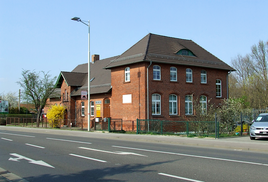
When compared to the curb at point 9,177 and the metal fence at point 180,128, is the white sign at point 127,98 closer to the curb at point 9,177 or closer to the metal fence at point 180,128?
the metal fence at point 180,128

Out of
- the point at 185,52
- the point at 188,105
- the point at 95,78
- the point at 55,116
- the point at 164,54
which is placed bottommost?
the point at 55,116

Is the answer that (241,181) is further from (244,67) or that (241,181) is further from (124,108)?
(244,67)

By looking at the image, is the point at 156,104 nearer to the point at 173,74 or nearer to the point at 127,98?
the point at 127,98

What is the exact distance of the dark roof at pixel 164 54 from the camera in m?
30.1

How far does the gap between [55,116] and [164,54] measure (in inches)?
689

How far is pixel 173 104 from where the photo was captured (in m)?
31.2

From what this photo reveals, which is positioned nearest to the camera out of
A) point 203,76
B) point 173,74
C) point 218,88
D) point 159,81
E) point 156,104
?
point 156,104

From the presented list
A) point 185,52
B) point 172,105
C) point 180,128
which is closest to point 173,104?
point 172,105

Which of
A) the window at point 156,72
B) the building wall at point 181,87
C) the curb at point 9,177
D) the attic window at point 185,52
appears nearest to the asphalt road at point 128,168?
the curb at point 9,177

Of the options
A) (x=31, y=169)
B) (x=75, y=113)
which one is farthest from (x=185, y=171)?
(x=75, y=113)

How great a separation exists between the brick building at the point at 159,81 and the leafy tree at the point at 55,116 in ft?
19.0

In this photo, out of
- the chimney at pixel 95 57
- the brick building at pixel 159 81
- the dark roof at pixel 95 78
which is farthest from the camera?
the chimney at pixel 95 57

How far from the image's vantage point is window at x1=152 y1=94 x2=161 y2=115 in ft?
97.7

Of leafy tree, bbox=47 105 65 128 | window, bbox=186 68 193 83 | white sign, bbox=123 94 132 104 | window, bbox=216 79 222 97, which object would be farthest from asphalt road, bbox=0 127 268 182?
leafy tree, bbox=47 105 65 128
